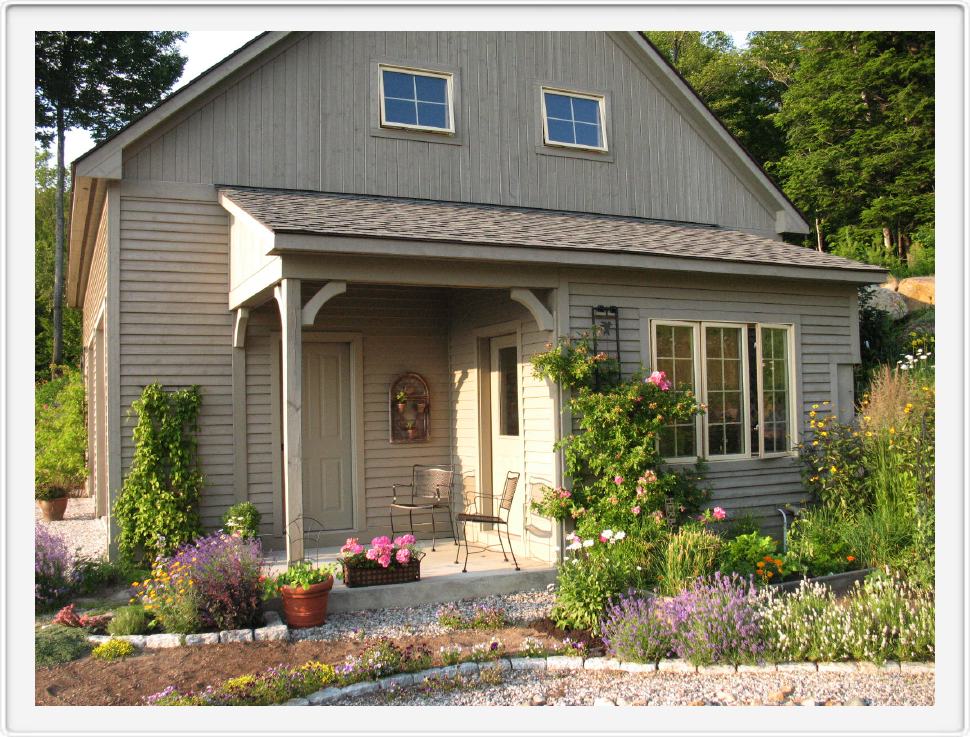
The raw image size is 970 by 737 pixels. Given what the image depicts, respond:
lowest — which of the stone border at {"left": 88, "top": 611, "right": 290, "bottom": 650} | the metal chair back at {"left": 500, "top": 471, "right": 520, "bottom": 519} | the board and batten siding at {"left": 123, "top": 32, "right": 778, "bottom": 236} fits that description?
the stone border at {"left": 88, "top": 611, "right": 290, "bottom": 650}

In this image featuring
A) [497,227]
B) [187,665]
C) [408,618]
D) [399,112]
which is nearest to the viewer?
[187,665]

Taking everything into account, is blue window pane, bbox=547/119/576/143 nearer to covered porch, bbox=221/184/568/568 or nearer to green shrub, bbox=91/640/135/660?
covered porch, bbox=221/184/568/568

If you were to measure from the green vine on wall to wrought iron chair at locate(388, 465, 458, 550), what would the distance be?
7.40ft

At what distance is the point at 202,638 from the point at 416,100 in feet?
21.3

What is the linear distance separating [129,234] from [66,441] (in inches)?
270

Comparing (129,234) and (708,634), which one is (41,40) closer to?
(129,234)

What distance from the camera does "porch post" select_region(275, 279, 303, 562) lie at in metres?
6.97

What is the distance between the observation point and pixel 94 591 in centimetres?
754

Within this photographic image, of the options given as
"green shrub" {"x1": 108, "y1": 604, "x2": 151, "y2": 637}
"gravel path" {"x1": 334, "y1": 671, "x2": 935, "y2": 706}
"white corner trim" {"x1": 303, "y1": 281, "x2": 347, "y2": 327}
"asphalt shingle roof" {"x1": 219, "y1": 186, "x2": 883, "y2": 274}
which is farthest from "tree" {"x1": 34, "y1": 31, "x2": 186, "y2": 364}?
"gravel path" {"x1": 334, "y1": 671, "x2": 935, "y2": 706}

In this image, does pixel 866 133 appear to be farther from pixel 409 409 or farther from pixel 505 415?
pixel 409 409

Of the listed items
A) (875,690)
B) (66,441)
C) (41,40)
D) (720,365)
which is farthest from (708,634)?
(41,40)

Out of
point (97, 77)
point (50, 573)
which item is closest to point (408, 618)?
point (50, 573)

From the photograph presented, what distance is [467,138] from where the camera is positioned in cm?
1013

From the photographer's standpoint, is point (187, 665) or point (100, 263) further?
point (100, 263)
